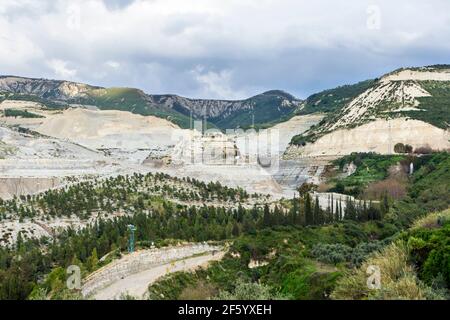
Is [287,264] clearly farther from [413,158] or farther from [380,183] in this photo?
[413,158]

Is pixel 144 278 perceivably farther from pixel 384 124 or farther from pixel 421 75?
pixel 421 75

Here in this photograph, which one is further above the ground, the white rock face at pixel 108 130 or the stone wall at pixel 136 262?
the white rock face at pixel 108 130

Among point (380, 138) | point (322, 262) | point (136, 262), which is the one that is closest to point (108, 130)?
point (380, 138)

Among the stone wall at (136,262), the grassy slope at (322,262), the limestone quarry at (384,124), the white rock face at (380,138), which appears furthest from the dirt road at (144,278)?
the limestone quarry at (384,124)

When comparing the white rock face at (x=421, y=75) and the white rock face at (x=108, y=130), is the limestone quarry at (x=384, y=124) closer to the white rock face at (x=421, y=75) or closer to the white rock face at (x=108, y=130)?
the white rock face at (x=421, y=75)

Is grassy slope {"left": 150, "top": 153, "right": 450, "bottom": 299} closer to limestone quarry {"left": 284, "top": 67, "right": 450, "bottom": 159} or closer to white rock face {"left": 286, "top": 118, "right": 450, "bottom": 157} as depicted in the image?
white rock face {"left": 286, "top": 118, "right": 450, "bottom": 157}

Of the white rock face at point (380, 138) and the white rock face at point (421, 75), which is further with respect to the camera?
the white rock face at point (421, 75)


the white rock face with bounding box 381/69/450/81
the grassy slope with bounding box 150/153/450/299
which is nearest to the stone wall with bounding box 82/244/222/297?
the grassy slope with bounding box 150/153/450/299

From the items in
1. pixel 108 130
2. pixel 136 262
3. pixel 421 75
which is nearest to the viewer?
pixel 136 262
